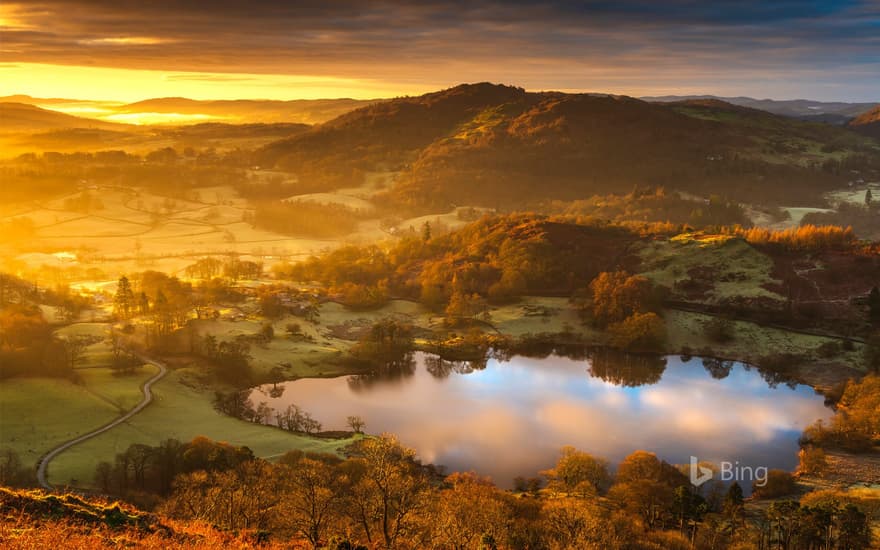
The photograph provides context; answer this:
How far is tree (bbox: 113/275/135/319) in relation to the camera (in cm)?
10775

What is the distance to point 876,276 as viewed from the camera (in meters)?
113

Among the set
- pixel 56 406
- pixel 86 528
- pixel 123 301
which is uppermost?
pixel 86 528

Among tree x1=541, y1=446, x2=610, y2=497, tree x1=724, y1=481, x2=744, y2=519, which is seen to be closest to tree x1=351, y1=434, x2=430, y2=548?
tree x1=541, y1=446, x2=610, y2=497

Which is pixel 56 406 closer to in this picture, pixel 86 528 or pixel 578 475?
pixel 86 528

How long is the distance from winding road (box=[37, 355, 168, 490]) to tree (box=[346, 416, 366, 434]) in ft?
74.3

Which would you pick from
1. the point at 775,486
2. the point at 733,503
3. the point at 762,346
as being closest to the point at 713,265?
the point at 762,346

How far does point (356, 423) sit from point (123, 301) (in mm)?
54670

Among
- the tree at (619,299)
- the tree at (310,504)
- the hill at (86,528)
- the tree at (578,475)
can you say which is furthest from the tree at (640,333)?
the hill at (86,528)

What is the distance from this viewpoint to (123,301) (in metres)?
108

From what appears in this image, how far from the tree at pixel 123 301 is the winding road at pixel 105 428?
66.6 ft

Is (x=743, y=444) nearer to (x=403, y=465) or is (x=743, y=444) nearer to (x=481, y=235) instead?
(x=403, y=465)

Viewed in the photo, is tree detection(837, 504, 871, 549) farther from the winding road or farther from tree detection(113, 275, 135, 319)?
tree detection(113, 275, 135, 319)

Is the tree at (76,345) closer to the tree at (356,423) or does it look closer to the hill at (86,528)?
the tree at (356,423)

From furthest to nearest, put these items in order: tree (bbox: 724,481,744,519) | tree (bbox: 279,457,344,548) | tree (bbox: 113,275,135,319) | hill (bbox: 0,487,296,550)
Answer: tree (bbox: 113,275,135,319)
tree (bbox: 724,481,744,519)
tree (bbox: 279,457,344,548)
hill (bbox: 0,487,296,550)
